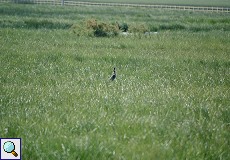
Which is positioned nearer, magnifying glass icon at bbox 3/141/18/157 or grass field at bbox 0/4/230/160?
magnifying glass icon at bbox 3/141/18/157

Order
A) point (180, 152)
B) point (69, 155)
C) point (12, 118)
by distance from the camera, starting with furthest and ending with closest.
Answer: point (12, 118) → point (180, 152) → point (69, 155)

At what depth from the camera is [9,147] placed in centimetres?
675

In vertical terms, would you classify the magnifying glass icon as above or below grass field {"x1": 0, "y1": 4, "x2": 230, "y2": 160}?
above

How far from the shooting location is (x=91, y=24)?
30531 millimetres

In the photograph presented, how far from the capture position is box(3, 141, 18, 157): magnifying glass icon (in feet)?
21.7

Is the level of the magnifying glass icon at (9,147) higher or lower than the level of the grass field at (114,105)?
higher

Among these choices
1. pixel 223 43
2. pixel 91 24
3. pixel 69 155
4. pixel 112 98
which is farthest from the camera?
pixel 91 24

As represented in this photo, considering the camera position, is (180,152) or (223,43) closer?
(180,152)

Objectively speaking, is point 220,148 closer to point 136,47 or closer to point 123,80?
point 123,80

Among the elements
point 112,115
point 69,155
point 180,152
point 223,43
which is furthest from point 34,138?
point 223,43

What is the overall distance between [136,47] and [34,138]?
1722cm

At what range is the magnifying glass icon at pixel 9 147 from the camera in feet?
21.7

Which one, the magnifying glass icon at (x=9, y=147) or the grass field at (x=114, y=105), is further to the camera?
the grass field at (x=114, y=105)

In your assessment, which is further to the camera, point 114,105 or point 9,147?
point 114,105
